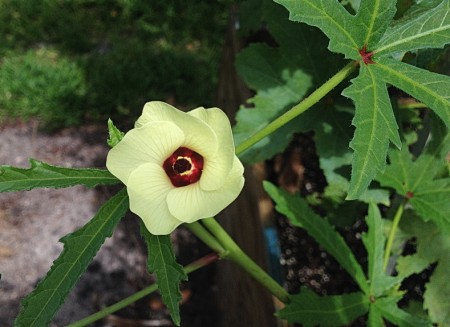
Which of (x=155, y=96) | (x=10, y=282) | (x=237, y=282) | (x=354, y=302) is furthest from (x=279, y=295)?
(x=155, y=96)

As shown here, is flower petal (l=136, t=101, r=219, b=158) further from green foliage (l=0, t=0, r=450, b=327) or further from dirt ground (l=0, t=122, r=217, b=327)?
dirt ground (l=0, t=122, r=217, b=327)

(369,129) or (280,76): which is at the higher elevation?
(280,76)

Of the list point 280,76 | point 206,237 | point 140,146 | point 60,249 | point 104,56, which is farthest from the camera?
point 104,56

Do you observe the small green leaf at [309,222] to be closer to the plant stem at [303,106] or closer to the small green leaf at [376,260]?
the small green leaf at [376,260]

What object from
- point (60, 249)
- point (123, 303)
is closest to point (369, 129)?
point (123, 303)

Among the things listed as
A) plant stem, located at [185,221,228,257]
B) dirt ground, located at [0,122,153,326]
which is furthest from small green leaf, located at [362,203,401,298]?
dirt ground, located at [0,122,153,326]

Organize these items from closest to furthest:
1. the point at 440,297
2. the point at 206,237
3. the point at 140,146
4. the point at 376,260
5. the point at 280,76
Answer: the point at 140,146, the point at 206,237, the point at 376,260, the point at 440,297, the point at 280,76

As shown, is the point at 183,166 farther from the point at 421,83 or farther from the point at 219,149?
the point at 421,83
